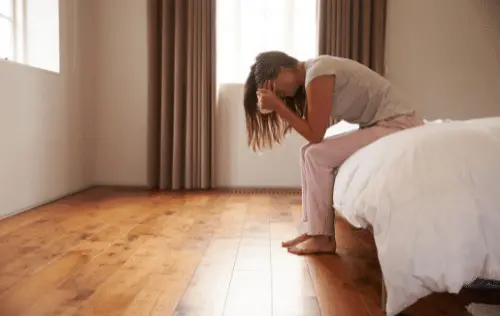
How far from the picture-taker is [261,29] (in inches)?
151

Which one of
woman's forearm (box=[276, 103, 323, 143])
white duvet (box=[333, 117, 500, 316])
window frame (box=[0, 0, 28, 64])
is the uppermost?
window frame (box=[0, 0, 28, 64])

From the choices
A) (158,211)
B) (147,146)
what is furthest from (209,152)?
(158,211)

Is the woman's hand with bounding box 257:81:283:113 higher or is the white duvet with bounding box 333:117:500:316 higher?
the woman's hand with bounding box 257:81:283:113

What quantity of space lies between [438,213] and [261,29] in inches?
122

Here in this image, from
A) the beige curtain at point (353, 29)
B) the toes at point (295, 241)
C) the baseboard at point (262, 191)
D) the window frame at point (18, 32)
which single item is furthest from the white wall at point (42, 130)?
the beige curtain at point (353, 29)

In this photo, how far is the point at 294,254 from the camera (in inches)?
72.6

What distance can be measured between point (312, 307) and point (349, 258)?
1.91 feet

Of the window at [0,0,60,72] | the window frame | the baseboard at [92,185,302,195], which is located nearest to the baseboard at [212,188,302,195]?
the baseboard at [92,185,302,195]

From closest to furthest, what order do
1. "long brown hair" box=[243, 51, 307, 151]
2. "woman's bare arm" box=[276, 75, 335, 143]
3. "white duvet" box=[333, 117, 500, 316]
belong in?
"white duvet" box=[333, 117, 500, 316]
"woman's bare arm" box=[276, 75, 335, 143]
"long brown hair" box=[243, 51, 307, 151]

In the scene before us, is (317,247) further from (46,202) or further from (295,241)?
(46,202)

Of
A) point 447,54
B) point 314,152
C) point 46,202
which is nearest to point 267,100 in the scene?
point 314,152

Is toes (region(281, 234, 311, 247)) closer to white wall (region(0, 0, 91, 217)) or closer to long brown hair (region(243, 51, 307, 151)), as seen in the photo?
long brown hair (region(243, 51, 307, 151))

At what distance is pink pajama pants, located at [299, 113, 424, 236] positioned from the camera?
1801 millimetres

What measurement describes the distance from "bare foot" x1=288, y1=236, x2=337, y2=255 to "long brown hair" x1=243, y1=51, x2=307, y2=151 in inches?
17.9
